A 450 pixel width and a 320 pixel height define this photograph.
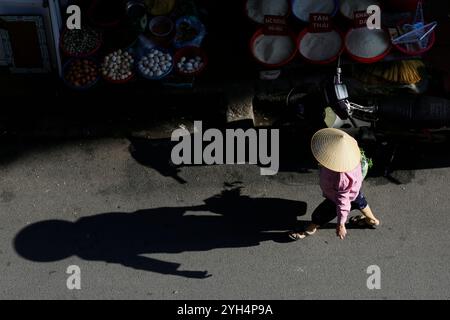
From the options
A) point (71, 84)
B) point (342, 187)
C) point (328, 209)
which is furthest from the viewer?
point (71, 84)

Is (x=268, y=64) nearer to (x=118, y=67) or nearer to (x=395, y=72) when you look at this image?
(x=395, y=72)

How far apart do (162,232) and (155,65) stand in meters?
2.00

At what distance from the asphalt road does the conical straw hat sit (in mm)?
1236

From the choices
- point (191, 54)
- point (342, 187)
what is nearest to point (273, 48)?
point (191, 54)

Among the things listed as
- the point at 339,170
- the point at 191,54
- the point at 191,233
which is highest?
the point at 191,54

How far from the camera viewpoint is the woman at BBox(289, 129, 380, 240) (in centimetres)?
546

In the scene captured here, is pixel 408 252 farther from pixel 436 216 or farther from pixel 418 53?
pixel 418 53

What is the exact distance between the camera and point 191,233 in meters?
6.48

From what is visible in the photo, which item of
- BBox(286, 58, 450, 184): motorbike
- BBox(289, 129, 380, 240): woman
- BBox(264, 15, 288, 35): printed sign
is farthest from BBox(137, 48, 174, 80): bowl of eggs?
BBox(289, 129, 380, 240): woman

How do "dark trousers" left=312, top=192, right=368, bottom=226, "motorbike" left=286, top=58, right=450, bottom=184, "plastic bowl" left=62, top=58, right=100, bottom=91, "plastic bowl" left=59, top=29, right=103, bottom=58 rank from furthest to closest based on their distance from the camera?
1. "plastic bowl" left=59, top=29, right=103, bottom=58
2. "plastic bowl" left=62, top=58, right=100, bottom=91
3. "motorbike" left=286, top=58, right=450, bottom=184
4. "dark trousers" left=312, top=192, right=368, bottom=226

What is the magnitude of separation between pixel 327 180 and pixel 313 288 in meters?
1.15

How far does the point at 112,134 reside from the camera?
7.14 metres

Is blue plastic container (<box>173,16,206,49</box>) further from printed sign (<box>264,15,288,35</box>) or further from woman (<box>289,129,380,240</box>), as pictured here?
woman (<box>289,129,380,240</box>)
